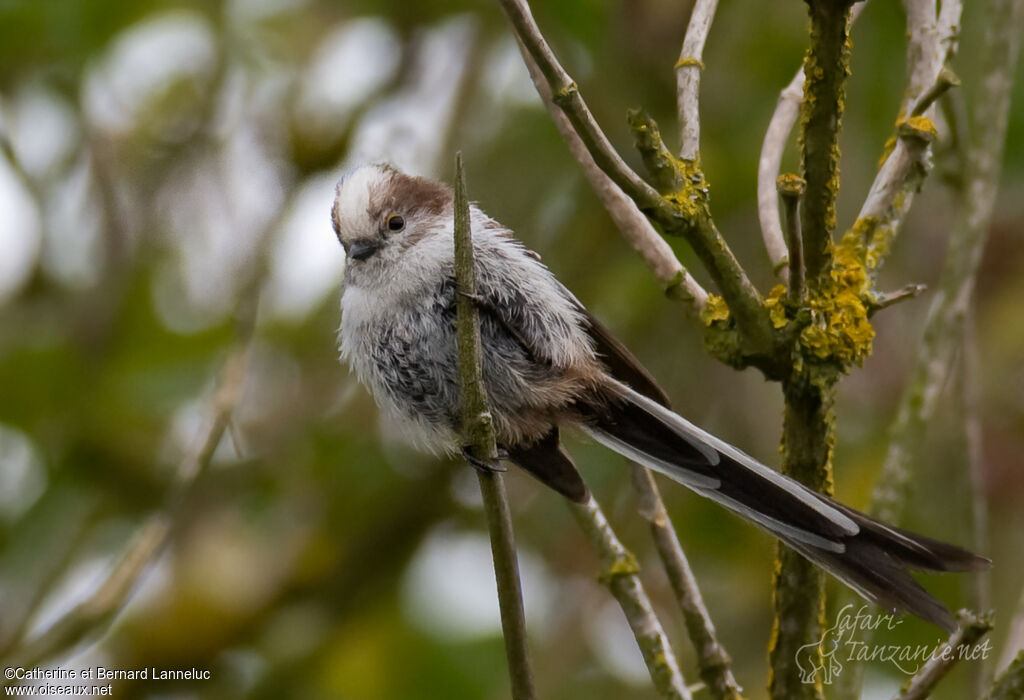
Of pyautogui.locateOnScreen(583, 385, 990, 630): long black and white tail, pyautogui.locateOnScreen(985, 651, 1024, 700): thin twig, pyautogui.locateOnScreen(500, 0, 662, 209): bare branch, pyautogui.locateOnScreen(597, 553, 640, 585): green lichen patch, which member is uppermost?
pyautogui.locateOnScreen(500, 0, 662, 209): bare branch

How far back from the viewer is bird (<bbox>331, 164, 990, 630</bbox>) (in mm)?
2637

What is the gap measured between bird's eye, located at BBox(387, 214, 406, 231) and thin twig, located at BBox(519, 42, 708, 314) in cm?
65

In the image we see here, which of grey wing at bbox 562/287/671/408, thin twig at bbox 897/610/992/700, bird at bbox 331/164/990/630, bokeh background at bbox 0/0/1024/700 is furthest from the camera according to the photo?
bokeh background at bbox 0/0/1024/700

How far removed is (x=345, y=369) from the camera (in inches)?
161

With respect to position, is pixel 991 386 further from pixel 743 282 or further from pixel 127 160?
pixel 127 160

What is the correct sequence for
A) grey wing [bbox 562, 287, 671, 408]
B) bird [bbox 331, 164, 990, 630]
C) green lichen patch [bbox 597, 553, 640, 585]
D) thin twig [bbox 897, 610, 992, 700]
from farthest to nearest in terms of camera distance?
grey wing [bbox 562, 287, 671, 408] < bird [bbox 331, 164, 990, 630] < green lichen patch [bbox 597, 553, 640, 585] < thin twig [bbox 897, 610, 992, 700]

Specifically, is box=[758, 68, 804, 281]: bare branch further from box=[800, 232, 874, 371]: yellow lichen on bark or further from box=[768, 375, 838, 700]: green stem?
box=[768, 375, 838, 700]: green stem

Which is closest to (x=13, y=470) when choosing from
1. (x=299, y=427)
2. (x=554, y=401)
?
(x=299, y=427)

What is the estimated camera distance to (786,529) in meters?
Result: 2.18

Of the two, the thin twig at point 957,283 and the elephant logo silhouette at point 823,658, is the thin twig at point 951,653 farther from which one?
the thin twig at point 957,283

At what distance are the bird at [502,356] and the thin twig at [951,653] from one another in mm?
567

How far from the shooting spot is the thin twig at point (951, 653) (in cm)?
176

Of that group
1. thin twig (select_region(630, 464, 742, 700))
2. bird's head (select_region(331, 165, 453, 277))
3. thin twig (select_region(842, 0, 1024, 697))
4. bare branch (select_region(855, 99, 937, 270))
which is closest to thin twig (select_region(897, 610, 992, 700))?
thin twig (select_region(842, 0, 1024, 697))

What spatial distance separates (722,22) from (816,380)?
2.27 m
